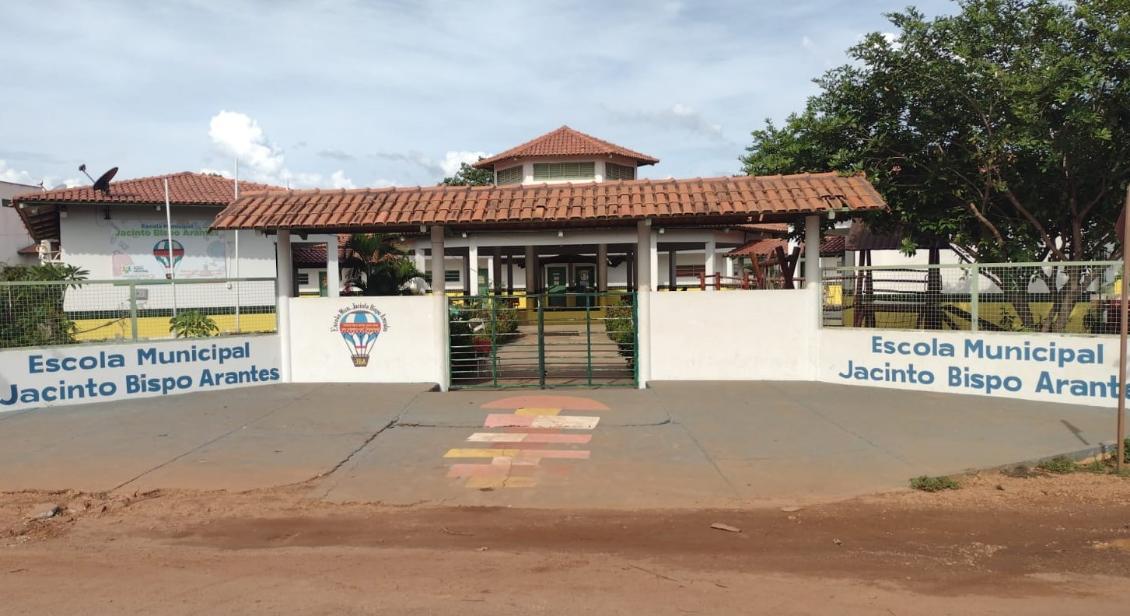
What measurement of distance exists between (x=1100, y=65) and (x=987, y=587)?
33.8 feet

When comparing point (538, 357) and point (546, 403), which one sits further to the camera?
point (538, 357)

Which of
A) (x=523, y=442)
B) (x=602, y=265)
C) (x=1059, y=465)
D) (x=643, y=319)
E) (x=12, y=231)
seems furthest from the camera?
(x=12, y=231)

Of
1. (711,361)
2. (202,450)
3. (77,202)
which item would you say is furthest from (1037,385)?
(77,202)

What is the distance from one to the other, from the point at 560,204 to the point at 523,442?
467 cm

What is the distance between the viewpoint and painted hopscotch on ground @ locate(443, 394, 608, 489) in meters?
7.70

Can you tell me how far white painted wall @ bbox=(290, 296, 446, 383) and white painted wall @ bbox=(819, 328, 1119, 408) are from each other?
6.65m

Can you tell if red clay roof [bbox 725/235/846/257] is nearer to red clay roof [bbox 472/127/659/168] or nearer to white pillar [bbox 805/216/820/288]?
red clay roof [bbox 472/127/659/168]

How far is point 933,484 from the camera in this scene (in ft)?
23.2

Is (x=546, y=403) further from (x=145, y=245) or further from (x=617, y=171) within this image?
(x=617, y=171)

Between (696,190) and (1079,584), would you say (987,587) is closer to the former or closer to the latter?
(1079,584)

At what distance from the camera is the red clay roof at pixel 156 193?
20969 mm

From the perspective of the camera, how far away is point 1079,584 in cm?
474

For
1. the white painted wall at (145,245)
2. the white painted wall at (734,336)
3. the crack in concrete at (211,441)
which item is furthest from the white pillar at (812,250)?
the white painted wall at (145,245)

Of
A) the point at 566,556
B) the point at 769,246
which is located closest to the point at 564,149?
the point at 769,246
